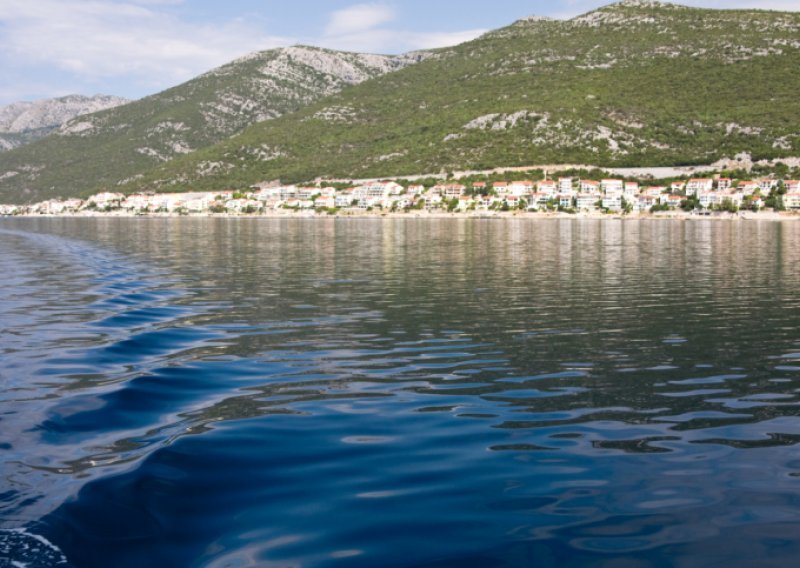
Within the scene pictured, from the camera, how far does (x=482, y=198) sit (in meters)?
140

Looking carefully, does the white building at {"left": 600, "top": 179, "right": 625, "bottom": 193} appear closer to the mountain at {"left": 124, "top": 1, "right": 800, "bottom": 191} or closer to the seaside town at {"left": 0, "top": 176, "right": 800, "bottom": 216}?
the seaside town at {"left": 0, "top": 176, "right": 800, "bottom": 216}

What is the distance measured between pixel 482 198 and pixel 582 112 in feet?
113

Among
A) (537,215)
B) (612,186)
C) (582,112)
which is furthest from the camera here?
(582,112)

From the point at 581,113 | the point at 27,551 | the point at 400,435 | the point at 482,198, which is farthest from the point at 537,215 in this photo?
the point at 27,551

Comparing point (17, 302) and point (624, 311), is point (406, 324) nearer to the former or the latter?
point (624, 311)

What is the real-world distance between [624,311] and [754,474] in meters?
11.8

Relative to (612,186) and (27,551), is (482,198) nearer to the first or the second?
(612,186)

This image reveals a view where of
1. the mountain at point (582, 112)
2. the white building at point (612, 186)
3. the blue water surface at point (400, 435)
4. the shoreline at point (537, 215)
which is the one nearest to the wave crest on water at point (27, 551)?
the blue water surface at point (400, 435)

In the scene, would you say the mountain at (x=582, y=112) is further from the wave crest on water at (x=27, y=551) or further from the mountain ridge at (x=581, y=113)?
the wave crest on water at (x=27, y=551)

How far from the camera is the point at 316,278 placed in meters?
27.3

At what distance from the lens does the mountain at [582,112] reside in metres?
145

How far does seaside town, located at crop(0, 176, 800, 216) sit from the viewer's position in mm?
123438

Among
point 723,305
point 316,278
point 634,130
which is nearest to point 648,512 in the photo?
point 723,305

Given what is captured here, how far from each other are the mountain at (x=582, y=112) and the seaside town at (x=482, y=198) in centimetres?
981
